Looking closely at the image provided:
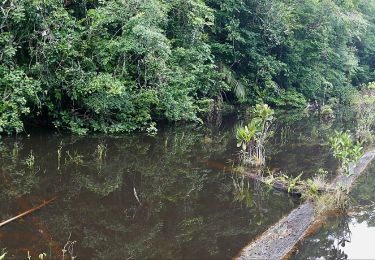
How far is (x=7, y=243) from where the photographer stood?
6.54 meters

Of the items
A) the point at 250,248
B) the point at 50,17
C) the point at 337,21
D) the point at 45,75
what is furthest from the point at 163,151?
the point at 337,21

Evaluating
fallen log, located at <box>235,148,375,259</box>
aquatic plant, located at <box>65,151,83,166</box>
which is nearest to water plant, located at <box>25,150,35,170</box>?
aquatic plant, located at <box>65,151,83,166</box>

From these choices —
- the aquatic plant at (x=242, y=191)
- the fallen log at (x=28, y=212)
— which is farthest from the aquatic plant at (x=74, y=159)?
the aquatic plant at (x=242, y=191)

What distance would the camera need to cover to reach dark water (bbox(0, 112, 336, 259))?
698 cm

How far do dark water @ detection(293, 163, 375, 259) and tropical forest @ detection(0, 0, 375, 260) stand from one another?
42 mm

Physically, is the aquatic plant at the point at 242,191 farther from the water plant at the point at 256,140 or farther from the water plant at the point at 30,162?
the water plant at the point at 30,162

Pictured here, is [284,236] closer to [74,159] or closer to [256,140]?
[256,140]

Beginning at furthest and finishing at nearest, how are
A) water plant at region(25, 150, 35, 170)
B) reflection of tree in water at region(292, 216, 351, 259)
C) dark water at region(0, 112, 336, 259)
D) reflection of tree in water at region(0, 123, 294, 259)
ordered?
water plant at region(25, 150, 35, 170)
reflection of tree in water at region(292, 216, 351, 259)
reflection of tree in water at region(0, 123, 294, 259)
dark water at region(0, 112, 336, 259)

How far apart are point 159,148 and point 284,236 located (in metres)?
6.58

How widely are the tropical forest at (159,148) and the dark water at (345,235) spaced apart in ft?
0.14

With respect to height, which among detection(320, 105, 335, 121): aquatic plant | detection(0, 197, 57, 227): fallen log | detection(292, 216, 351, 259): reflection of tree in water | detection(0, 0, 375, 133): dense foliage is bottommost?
detection(0, 197, 57, 227): fallen log

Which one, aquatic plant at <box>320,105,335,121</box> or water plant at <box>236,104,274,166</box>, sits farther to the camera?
aquatic plant at <box>320,105,335,121</box>

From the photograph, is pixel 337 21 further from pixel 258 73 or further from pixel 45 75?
pixel 45 75

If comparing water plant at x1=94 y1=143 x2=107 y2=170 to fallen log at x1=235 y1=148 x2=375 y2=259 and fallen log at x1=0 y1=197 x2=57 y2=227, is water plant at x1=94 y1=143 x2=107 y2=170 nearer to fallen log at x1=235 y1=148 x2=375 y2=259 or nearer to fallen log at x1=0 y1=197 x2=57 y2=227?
fallen log at x1=0 y1=197 x2=57 y2=227
